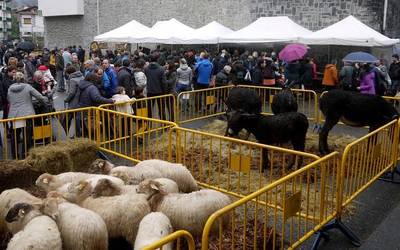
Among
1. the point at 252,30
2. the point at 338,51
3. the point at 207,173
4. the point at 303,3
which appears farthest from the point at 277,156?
the point at 303,3

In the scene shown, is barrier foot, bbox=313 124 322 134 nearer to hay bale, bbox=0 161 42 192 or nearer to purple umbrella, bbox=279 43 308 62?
purple umbrella, bbox=279 43 308 62

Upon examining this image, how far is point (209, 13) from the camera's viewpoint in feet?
86.6

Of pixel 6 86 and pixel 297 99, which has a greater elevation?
pixel 6 86

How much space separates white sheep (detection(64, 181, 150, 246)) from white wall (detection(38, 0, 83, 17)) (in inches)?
1222

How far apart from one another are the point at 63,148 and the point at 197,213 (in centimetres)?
342

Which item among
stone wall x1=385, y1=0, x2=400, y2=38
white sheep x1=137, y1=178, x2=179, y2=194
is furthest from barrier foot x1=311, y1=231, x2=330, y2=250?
stone wall x1=385, y1=0, x2=400, y2=38

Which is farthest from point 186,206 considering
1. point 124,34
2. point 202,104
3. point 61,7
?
point 61,7

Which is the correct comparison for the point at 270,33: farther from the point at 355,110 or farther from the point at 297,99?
the point at 355,110

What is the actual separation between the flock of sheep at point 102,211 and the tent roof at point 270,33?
36.6ft

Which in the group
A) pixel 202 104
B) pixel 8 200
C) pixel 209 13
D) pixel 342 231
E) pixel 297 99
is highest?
pixel 209 13

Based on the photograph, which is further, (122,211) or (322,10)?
(322,10)

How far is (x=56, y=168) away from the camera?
293 inches

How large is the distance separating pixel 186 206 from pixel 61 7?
33.2 metres

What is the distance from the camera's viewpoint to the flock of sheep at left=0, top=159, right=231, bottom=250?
176 inches
